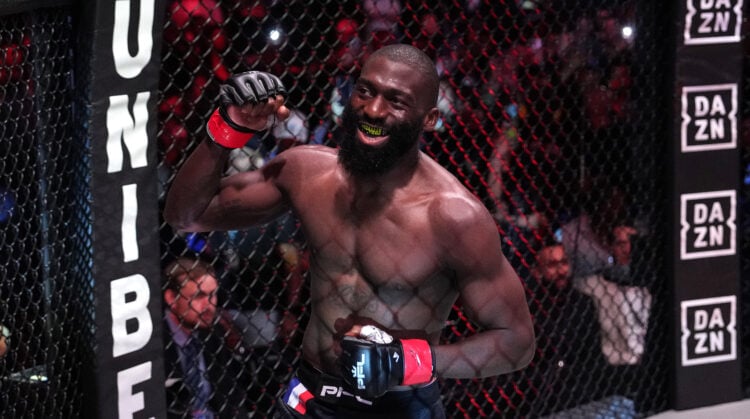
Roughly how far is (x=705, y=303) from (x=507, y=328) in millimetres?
1452

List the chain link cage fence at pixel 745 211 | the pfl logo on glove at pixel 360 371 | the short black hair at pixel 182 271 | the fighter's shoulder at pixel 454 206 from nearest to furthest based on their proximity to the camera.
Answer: the pfl logo on glove at pixel 360 371, the fighter's shoulder at pixel 454 206, the short black hair at pixel 182 271, the chain link cage fence at pixel 745 211

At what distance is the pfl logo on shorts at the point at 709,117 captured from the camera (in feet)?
10.5

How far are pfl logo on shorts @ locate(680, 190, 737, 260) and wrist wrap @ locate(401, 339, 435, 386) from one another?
58.9 inches

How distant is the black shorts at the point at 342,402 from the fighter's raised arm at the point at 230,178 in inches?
12.8

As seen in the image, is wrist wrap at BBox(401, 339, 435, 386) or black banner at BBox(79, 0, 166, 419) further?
black banner at BBox(79, 0, 166, 419)

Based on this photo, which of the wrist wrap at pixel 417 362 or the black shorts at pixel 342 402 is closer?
the wrist wrap at pixel 417 362

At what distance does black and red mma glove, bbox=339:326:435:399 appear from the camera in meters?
1.90

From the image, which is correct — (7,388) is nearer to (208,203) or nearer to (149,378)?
(149,378)

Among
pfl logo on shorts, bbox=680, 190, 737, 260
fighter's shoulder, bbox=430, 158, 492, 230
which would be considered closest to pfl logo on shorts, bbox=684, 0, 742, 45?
pfl logo on shorts, bbox=680, 190, 737, 260

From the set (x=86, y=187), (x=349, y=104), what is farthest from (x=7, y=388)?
(x=349, y=104)

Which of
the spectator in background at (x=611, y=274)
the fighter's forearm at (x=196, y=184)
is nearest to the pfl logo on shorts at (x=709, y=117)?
the spectator in background at (x=611, y=274)

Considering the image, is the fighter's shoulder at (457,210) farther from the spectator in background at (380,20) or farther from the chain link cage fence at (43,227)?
the spectator in background at (380,20)

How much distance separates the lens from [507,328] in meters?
2.04

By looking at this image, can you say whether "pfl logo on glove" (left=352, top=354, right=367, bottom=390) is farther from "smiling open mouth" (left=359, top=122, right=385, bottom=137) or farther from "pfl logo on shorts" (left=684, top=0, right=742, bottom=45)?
"pfl logo on shorts" (left=684, top=0, right=742, bottom=45)
